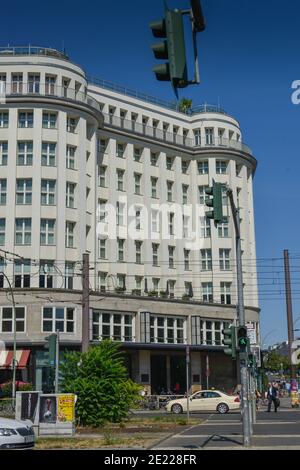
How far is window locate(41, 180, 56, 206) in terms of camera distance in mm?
50828

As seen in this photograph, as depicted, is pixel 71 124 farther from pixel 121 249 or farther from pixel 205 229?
pixel 205 229

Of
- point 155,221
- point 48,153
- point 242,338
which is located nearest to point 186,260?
point 155,221

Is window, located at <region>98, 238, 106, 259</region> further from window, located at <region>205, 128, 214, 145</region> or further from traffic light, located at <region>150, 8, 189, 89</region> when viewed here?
traffic light, located at <region>150, 8, 189, 89</region>

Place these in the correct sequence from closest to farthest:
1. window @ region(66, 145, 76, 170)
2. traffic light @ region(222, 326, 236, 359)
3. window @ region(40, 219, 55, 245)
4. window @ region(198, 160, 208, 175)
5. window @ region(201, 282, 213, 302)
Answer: traffic light @ region(222, 326, 236, 359), window @ region(40, 219, 55, 245), window @ region(66, 145, 76, 170), window @ region(201, 282, 213, 302), window @ region(198, 160, 208, 175)

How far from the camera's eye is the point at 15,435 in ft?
53.9

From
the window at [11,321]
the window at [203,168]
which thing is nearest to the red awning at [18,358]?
the window at [11,321]

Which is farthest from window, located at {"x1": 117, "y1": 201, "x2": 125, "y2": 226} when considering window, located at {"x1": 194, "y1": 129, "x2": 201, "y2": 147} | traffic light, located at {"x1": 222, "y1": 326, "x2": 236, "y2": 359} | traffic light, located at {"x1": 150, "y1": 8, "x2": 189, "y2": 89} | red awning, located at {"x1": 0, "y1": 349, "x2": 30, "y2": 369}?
traffic light, located at {"x1": 150, "y1": 8, "x2": 189, "y2": 89}

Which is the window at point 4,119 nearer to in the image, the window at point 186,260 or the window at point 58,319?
the window at point 58,319

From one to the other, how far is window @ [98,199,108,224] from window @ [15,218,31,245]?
712cm

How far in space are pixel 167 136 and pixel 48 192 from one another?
1642 centimetres
